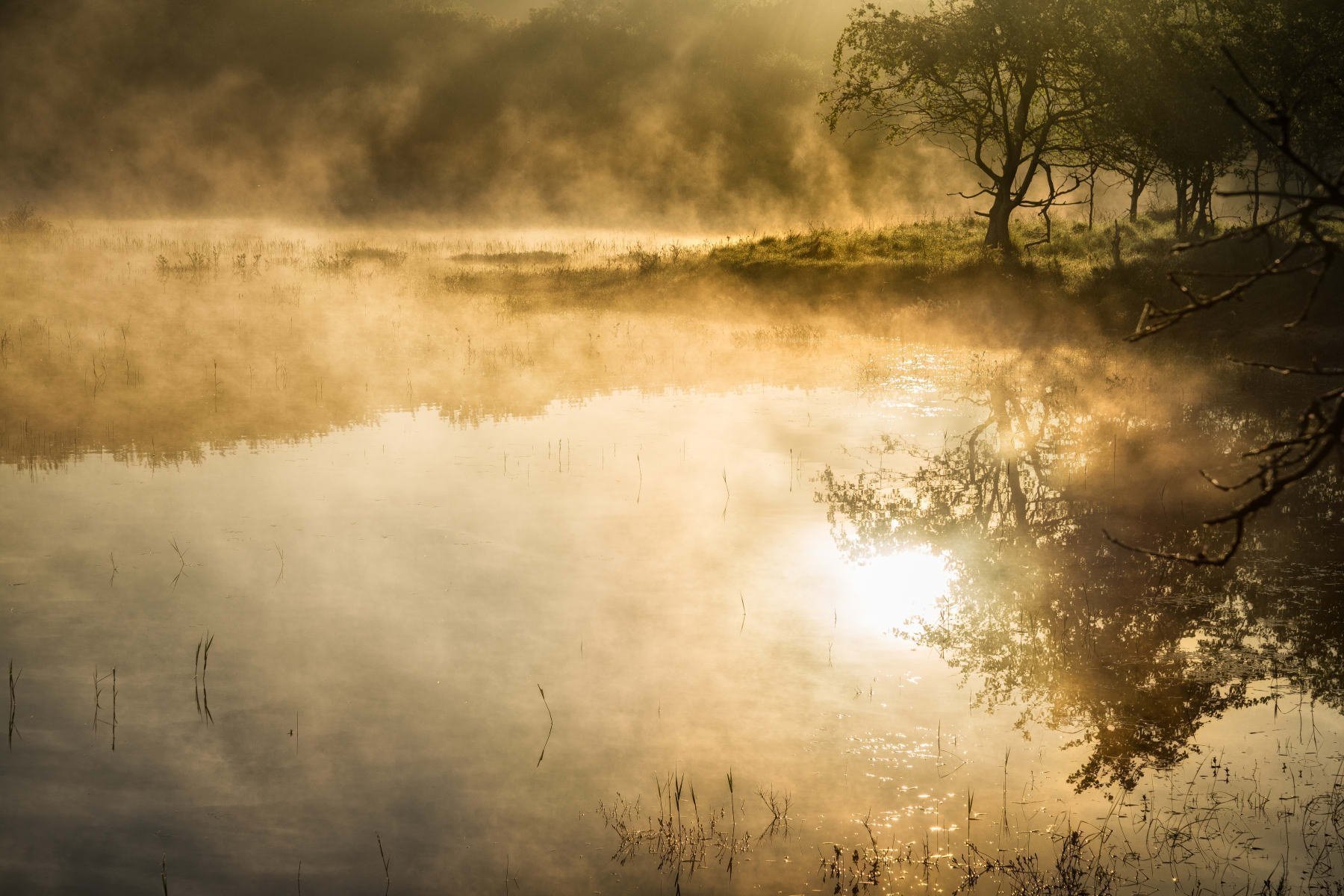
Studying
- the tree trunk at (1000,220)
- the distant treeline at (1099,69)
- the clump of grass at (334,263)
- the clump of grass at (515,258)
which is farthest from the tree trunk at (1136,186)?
the clump of grass at (334,263)

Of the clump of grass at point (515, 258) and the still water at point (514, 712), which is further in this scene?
the clump of grass at point (515, 258)

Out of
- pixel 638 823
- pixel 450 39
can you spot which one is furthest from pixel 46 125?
pixel 638 823

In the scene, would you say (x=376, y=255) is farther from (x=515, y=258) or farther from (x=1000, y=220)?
(x=1000, y=220)

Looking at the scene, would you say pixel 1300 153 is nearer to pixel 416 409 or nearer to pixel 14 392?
pixel 416 409

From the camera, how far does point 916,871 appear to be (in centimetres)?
712

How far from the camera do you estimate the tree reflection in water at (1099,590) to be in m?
9.45

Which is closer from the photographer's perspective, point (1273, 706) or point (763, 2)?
point (1273, 706)

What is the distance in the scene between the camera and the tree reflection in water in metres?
9.45

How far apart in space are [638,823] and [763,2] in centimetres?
12433

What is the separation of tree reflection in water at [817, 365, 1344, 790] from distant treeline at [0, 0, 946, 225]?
60.4m

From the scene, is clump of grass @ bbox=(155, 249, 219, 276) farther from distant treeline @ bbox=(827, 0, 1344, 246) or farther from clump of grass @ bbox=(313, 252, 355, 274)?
distant treeline @ bbox=(827, 0, 1344, 246)

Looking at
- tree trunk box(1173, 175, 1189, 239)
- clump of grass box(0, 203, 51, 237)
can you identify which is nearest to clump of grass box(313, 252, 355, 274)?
clump of grass box(0, 203, 51, 237)

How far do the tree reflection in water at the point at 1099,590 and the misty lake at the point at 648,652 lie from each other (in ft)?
0.17

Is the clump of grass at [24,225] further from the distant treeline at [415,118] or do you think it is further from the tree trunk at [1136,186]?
the tree trunk at [1136,186]
